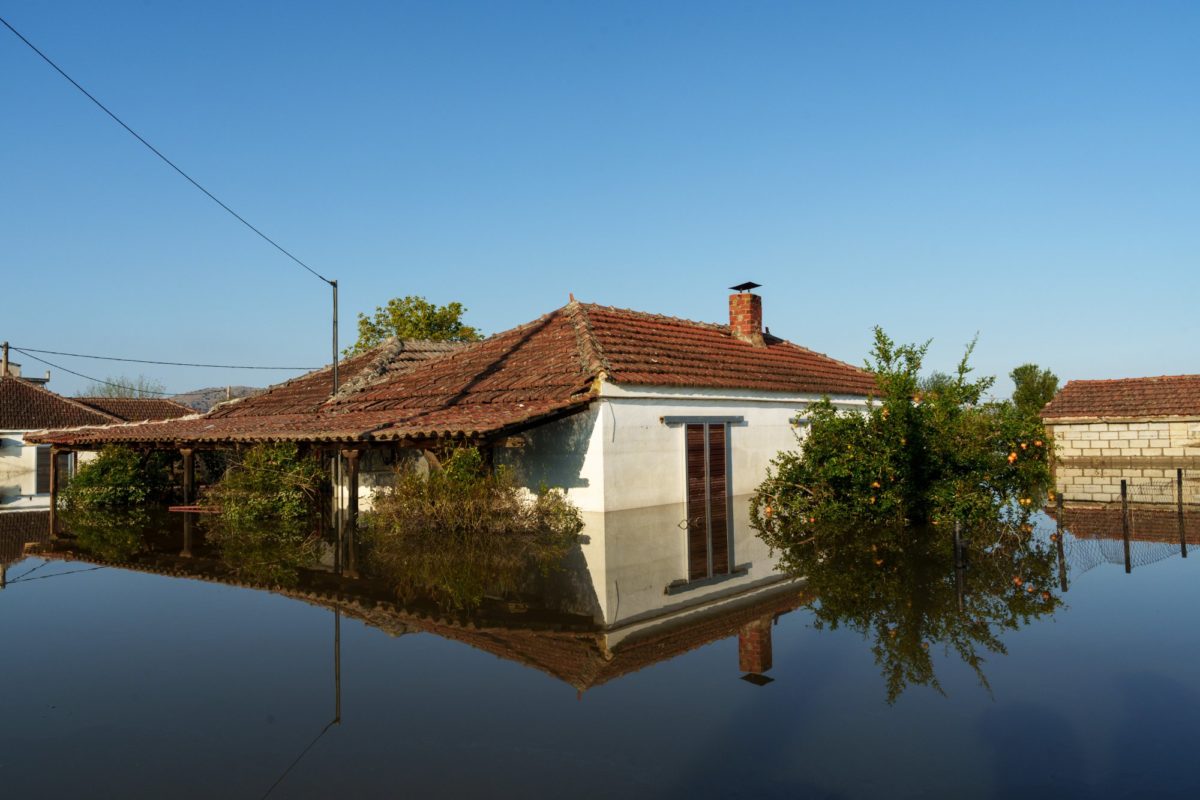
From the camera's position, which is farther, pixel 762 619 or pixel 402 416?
pixel 402 416

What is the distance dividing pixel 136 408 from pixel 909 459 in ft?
132

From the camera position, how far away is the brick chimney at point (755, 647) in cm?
665

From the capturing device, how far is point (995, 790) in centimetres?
429

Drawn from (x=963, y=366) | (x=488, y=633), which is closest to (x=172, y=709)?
(x=488, y=633)

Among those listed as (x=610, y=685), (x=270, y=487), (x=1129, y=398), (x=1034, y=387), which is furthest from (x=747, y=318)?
(x=1034, y=387)

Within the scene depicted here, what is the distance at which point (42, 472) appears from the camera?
3312cm

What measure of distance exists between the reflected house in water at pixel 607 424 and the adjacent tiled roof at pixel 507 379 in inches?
2.4

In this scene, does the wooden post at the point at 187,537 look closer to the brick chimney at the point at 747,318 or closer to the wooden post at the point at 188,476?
the wooden post at the point at 188,476

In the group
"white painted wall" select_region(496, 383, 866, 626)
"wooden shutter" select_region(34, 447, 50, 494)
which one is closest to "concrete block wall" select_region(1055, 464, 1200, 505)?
"white painted wall" select_region(496, 383, 866, 626)

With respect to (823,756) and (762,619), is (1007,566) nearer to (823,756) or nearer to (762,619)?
(762,619)

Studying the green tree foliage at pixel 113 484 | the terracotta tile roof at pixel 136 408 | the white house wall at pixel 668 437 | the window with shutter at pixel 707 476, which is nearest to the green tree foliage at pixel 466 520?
the white house wall at pixel 668 437

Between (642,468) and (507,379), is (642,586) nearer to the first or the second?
(642,468)

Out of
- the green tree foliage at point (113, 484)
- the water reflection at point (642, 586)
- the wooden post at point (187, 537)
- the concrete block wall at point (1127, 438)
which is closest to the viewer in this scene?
the water reflection at point (642, 586)

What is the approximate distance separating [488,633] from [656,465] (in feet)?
29.5
